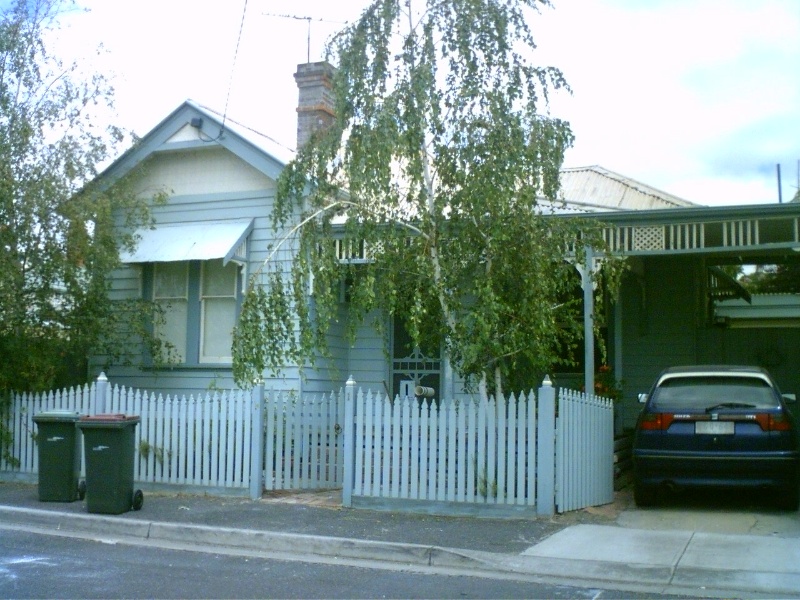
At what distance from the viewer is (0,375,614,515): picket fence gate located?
32.8 feet

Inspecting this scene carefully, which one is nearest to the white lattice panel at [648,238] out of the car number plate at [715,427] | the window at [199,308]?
the car number plate at [715,427]

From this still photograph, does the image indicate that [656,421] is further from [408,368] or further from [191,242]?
[191,242]

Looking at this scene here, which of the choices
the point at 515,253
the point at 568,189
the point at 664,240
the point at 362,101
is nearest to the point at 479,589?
the point at 515,253

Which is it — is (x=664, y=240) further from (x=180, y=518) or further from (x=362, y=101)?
(x=180, y=518)

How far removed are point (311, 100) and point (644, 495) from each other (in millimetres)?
8401

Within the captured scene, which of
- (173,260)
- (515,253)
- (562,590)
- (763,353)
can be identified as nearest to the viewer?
(562,590)

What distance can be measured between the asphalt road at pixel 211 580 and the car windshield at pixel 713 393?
3582 millimetres

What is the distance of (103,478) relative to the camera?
1037 centimetres

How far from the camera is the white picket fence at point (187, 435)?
11.6 m

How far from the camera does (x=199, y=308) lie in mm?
15227

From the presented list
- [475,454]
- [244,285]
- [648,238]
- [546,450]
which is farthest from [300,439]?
[648,238]

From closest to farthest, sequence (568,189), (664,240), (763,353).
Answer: (664,240) < (763,353) < (568,189)

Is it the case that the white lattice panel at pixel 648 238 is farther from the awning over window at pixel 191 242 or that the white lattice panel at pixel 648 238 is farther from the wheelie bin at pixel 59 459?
the wheelie bin at pixel 59 459

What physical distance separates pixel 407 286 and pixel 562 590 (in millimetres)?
3964
